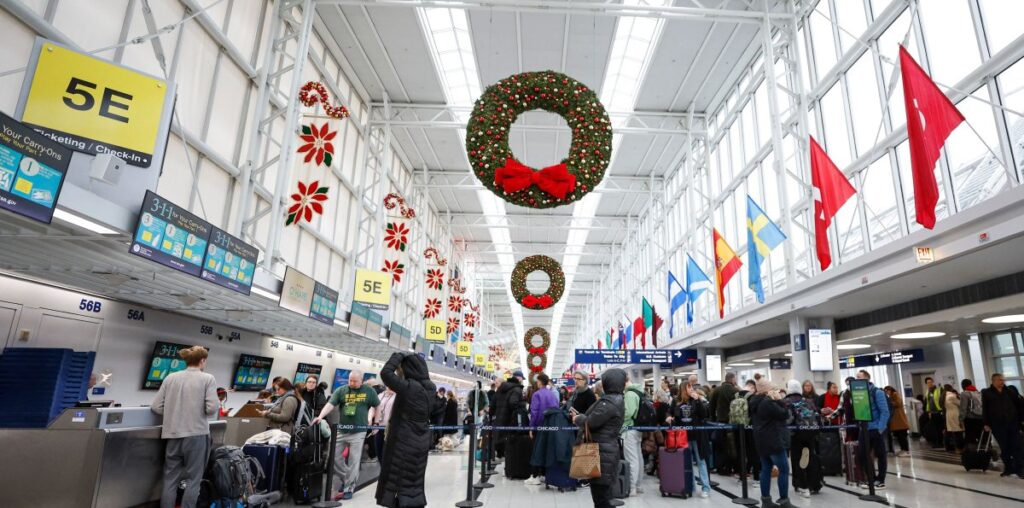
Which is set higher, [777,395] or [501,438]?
[777,395]

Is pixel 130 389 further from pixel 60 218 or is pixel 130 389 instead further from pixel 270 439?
pixel 60 218

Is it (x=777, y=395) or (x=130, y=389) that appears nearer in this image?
(x=777, y=395)

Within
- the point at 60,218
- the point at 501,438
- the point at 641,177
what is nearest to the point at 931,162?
the point at 501,438

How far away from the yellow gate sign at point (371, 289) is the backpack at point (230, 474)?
8.76 m

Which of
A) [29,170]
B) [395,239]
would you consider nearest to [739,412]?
[29,170]

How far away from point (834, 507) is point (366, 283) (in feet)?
37.7

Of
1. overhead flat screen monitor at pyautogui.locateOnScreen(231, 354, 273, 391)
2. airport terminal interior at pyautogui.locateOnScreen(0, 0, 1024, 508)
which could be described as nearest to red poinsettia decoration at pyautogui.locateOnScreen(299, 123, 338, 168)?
airport terminal interior at pyautogui.locateOnScreen(0, 0, 1024, 508)

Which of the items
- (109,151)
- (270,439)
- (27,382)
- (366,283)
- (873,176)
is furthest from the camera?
(366,283)

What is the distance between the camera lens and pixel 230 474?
5508 mm

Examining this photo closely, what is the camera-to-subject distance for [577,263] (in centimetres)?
4456

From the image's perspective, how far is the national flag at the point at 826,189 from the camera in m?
9.91

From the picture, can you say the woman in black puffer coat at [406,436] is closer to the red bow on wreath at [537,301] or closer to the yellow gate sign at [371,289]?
the yellow gate sign at [371,289]

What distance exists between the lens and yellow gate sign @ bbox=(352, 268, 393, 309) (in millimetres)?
14570

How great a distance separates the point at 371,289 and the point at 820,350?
11.1 meters
